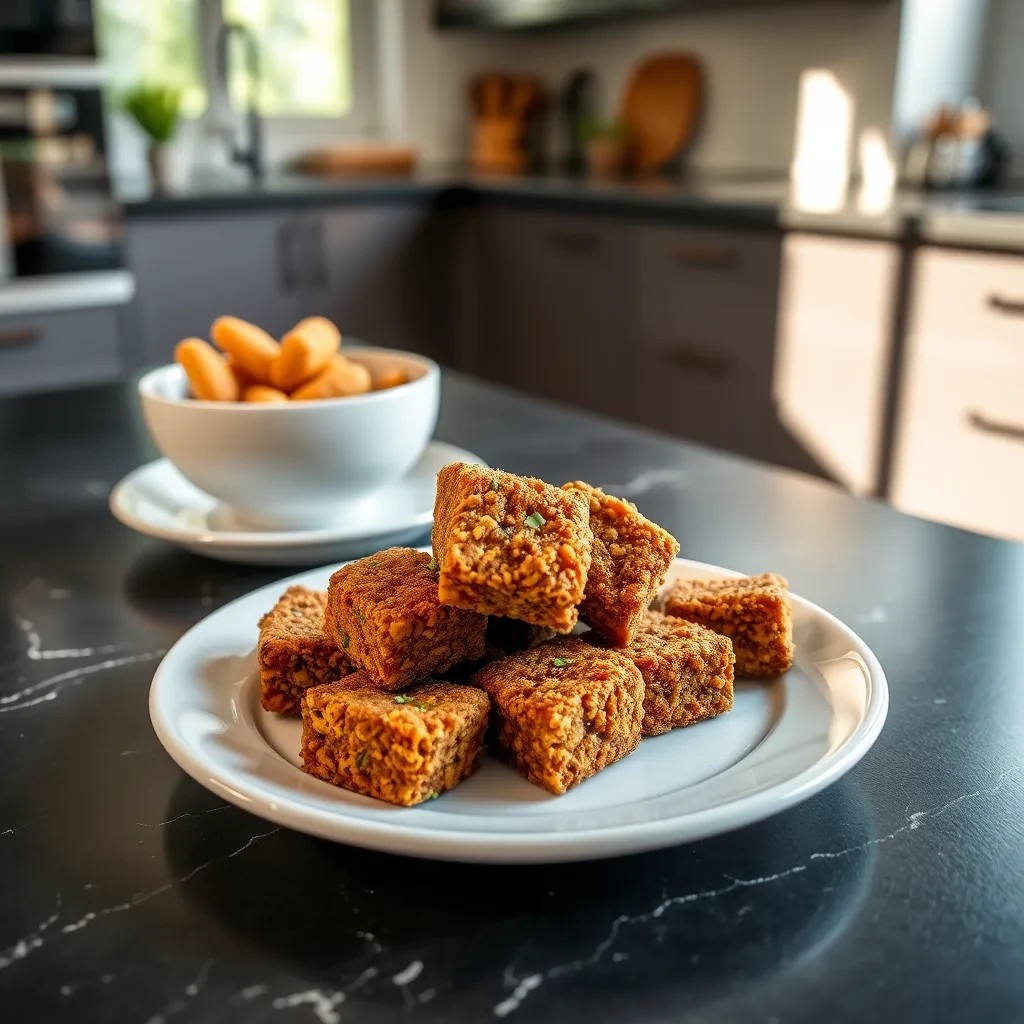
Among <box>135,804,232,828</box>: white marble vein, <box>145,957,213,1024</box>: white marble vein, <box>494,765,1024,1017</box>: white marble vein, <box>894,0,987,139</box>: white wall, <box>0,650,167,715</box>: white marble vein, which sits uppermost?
<box>894,0,987,139</box>: white wall

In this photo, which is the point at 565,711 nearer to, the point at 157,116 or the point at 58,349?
the point at 58,349

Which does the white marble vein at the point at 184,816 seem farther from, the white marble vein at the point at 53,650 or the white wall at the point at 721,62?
the white wall at the point at 721,62

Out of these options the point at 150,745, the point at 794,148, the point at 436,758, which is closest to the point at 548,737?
the point at 436,758

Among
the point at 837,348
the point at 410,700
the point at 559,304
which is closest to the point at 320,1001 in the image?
the point at 410,700

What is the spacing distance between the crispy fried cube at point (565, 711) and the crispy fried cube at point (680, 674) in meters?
0.02

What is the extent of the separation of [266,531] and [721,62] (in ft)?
9.56

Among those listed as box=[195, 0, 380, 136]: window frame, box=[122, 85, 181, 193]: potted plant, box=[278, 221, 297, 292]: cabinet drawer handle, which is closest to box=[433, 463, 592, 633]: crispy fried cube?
box=[278, 221, 297, 292]: cabinet drawer handle

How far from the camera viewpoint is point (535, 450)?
133 cm

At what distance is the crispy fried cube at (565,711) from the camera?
0.59 m

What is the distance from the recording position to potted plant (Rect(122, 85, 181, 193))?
3.30m

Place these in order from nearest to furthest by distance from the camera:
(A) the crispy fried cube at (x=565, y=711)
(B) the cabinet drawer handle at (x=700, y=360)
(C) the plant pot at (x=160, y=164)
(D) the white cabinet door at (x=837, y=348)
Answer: (A) the crispy fried cube at (x=565, y=711) → (D) the white cabinet door at (x=837, y=348) → (B) the cabinet drawer handle at (x=700, y=360) → (C) the plant pot at (x=160, y=164)

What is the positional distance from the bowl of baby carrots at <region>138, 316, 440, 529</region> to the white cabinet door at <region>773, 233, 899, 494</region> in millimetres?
1603

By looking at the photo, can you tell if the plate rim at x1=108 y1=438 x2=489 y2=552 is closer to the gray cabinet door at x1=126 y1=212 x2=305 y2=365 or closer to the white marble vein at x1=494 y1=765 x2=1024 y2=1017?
the white marble vein at x1=494 y1=765 x2=1024 y2=1017

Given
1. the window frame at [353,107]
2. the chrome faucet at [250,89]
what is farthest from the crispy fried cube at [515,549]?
the window frame at [353,107]
